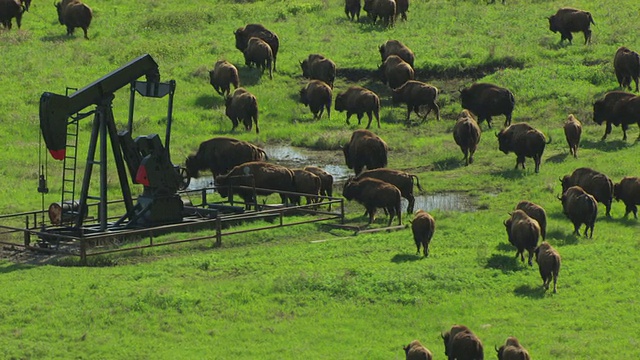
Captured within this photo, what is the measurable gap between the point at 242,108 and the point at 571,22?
49.3ft

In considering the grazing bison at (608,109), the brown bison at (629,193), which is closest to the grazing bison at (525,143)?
the grazing bison at (608,109)

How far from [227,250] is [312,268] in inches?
116

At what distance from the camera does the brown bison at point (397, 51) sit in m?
48.1

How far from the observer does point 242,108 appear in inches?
1670

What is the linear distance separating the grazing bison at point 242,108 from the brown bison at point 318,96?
233 cm

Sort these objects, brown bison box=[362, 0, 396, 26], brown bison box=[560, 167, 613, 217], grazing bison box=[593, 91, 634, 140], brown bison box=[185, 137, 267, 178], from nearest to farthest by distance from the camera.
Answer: brown bison box=[560, 167, 613, 217] → brown bison box=[185, 137, 267, 178] → grazing bison box=[593, 91, 634, 140] → brown bison box=[362, 0, 396, 26]

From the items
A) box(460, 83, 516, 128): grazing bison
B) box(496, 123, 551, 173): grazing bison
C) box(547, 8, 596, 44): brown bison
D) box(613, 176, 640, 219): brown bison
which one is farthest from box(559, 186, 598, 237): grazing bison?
box(547, 8, 596, 44): brown bison

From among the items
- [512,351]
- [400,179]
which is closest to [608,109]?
[400,179]

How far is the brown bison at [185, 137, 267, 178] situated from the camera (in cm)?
3691

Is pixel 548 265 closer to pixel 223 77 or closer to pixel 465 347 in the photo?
pixel 465 347

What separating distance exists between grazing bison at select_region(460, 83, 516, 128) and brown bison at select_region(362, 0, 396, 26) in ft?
37.1

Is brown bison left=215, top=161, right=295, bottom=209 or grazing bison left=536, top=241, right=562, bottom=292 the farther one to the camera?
brown bison left=215, top=161, right=295, bottom=209

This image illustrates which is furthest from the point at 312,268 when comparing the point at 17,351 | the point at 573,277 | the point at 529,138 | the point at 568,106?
the point at 568,106

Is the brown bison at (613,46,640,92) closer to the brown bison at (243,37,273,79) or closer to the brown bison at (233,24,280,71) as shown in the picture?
the brown bison at (243,37,273,79)
